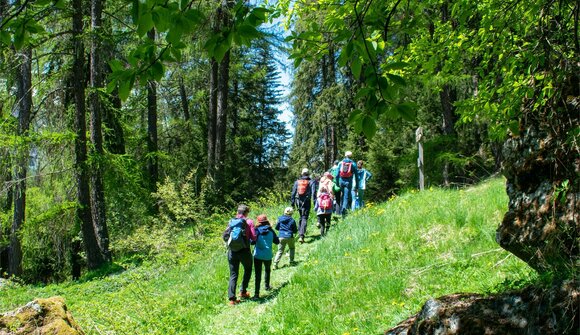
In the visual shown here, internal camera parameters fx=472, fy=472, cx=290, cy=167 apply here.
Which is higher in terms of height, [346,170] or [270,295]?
[346,170]

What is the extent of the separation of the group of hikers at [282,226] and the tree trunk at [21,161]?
341 inches

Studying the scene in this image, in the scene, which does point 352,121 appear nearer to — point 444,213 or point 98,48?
point 444,213

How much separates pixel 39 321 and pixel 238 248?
3.04 metres

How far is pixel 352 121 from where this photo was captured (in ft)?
6.80

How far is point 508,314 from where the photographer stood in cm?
314

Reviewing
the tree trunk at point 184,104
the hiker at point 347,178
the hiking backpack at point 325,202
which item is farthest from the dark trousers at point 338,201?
the tree trunk at point 184,104

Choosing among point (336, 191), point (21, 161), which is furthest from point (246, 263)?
point (21, 161)

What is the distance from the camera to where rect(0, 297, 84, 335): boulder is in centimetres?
580

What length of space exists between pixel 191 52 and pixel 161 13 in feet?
49.7

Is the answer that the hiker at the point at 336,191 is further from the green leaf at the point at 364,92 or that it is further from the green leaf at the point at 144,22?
the green leaf at the point at 144,22

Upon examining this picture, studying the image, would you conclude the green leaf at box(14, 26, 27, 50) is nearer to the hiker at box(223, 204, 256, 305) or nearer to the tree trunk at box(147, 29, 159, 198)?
the hiker at box(223, 204, 256, 305)

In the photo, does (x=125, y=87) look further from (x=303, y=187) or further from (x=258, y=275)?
(x=303, y=187)

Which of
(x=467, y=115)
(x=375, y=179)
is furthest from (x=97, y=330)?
(x=375, y=179)

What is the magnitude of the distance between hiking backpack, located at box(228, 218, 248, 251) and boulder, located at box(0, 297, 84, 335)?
2577 millimetres
